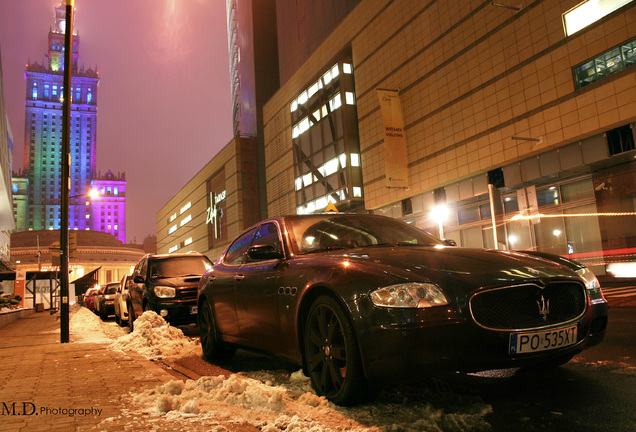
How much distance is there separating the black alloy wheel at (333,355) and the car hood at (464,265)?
1.45ft

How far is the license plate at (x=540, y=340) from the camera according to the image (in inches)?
111

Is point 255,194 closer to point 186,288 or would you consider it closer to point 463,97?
point 463,97

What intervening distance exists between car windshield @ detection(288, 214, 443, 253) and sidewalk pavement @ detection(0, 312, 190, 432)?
183 centimetres

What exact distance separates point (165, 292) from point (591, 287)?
7463 mm

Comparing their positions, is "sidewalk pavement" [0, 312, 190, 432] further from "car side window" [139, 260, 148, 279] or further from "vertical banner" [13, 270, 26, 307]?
"vertical banner" [13, 270, 26, 307]

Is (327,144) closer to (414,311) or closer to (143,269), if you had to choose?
(143,269)

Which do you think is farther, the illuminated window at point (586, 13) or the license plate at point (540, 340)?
the illuminated window at point (586, 13)

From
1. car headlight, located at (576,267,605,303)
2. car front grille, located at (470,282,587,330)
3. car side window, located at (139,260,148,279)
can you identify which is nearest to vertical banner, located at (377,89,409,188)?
car side window, located at (139,260,148,279)

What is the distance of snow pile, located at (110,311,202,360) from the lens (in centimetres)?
635

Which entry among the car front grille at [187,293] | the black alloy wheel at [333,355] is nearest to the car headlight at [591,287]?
the black alloy wheel at [333,355]

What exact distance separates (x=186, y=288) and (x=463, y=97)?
18165mm

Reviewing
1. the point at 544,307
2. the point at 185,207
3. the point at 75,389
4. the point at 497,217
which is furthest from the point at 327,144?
the point at 185,207

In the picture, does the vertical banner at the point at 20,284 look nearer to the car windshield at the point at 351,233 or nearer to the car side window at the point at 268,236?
the car side window at the point at 268,236

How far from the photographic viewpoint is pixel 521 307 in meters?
2.90
